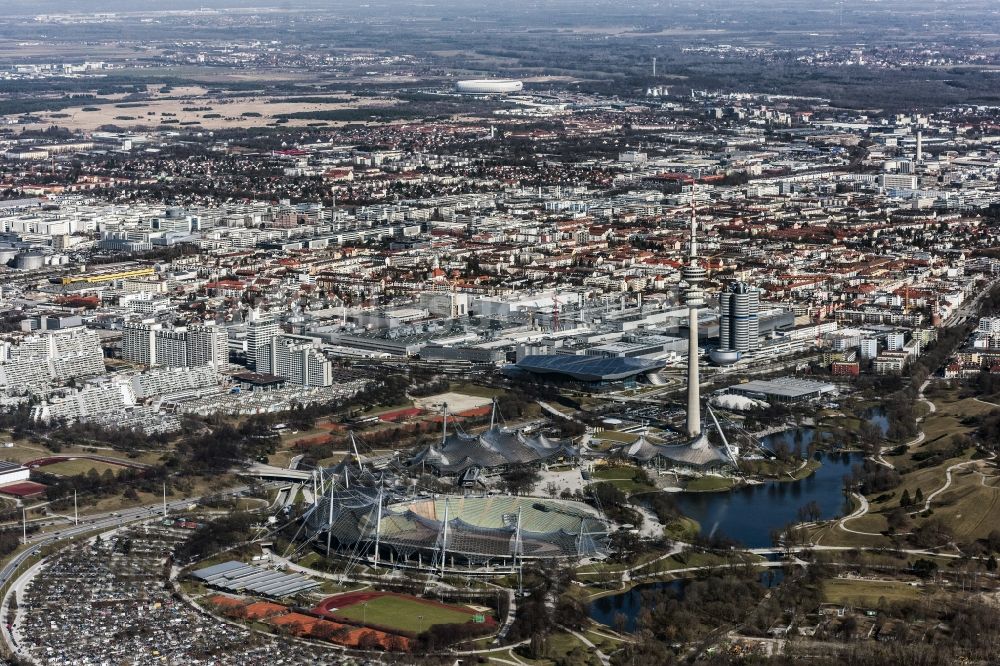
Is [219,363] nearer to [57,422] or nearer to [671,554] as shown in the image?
[57,422]

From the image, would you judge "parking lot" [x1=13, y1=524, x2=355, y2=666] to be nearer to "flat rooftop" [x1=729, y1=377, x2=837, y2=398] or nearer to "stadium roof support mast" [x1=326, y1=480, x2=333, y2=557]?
"stadium roof support mast" [x1=326, y1=480, x2=333, y2=557]

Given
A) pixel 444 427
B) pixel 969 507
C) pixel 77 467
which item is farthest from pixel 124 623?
pixel 969 507

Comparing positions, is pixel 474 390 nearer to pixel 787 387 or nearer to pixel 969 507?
pixel 787 387

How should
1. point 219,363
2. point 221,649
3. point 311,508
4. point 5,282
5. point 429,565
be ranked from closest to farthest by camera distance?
1. point 221,649
2. point 429,565
3. point 311,508
4. point 219,363
5. point 5,282

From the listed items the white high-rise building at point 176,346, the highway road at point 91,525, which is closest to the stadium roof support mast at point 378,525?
the highway road at point 91,525

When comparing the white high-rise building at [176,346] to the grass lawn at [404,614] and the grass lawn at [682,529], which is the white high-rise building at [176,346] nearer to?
the grass lawn at [682,529]

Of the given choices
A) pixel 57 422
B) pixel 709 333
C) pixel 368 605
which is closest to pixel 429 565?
pixel 368 605
